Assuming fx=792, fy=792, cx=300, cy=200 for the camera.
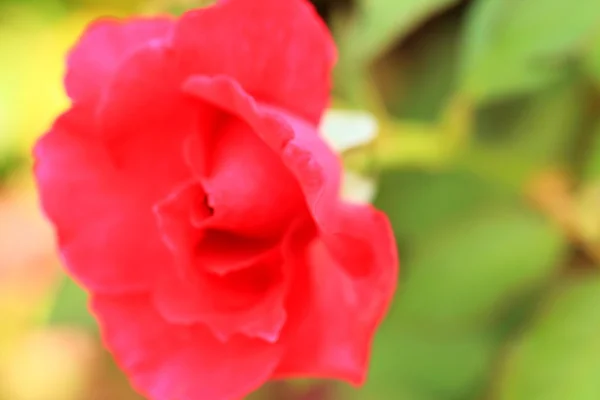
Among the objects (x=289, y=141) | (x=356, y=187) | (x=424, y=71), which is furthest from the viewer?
(x=424, y=71)

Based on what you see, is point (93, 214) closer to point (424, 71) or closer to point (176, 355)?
point (176, 355)

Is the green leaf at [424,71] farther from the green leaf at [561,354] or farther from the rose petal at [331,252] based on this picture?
the rose petal at [331,252]

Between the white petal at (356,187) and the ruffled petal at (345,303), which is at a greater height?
the ruffled petal at (345,303)

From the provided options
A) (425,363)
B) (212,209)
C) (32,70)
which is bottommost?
(425,363)

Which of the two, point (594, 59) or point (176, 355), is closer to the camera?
point (176, 355)

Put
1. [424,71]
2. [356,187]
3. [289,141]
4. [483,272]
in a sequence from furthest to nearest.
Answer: [424,71], [483,272], [356,187], [289,141]

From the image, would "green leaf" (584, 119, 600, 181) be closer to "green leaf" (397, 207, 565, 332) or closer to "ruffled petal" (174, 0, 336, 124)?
"green leaf" (397, 207, 565, 332)

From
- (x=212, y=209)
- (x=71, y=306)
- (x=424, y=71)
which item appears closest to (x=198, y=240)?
(x=212, y=209)

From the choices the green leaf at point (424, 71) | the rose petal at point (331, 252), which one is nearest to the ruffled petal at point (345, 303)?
the rose petal at point (331, 252)

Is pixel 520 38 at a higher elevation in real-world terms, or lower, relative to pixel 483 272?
higher
